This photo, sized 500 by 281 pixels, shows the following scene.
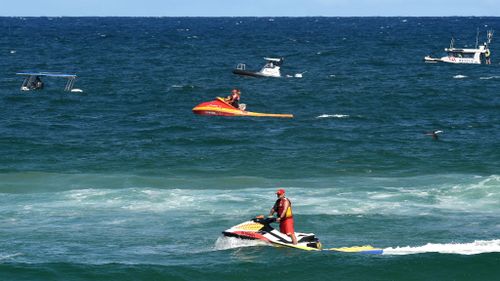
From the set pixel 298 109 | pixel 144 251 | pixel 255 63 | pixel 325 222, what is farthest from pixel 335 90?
pixel 144 251

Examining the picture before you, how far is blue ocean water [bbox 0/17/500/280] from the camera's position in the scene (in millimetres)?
27688

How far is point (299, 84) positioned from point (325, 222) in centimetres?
5082

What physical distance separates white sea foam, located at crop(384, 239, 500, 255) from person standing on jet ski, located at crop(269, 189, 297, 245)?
2926 millimetres

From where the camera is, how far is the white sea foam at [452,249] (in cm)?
2834

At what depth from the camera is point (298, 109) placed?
66.4 meters

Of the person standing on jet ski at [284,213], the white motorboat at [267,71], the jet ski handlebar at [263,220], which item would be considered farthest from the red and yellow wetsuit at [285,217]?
the white motorboat at [267,71]

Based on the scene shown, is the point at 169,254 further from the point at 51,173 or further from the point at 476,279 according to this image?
the point at 51,173

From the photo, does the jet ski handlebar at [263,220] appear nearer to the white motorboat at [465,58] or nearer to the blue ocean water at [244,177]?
the blue ocean water at [244,177]

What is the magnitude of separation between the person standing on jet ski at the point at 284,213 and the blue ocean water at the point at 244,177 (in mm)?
655

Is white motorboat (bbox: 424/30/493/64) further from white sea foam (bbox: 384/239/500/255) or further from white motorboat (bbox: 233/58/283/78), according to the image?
white sea foam (bbox: 384/239/500/255)

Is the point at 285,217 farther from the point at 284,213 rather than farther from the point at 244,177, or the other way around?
the point at 244,177

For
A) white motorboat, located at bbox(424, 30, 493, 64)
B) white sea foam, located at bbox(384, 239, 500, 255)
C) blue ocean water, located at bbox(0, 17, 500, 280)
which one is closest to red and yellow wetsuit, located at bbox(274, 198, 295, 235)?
blue ocean water, located at bbox(0, 17, 500, 280)

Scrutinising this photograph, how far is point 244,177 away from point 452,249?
15.7 metres

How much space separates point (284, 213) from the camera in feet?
92.0
